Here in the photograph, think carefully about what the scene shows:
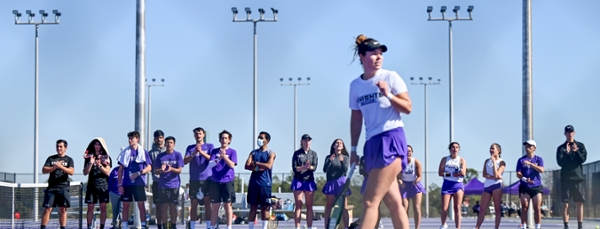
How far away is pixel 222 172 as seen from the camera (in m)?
18.0

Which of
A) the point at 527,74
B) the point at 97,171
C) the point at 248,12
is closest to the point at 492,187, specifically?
the point at 97,171

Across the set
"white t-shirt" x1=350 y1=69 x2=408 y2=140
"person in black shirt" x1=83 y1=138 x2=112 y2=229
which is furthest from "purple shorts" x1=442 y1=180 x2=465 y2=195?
"white t-shirt" x1=350 y1=69 x2=408 y2=140

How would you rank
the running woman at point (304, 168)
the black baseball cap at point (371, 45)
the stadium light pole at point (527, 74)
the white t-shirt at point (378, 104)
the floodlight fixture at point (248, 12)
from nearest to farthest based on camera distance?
the white t-shirt at point (378, 104) < the black baseball cap at point (371, 45) < the running woman at point (304, 168) < the stadium light pole at point (527, 74) < the floodlight fixture at point (248, 12)

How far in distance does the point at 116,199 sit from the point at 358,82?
10328 millimetres

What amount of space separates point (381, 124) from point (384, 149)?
272 mm

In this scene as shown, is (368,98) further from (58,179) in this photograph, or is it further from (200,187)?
(58,179)

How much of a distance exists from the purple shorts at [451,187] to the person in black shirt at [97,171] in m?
6.00

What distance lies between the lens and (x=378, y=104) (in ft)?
30.3

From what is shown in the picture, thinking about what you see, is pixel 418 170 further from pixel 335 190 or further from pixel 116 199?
pixel 116 199

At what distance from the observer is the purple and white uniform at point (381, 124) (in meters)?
9.11

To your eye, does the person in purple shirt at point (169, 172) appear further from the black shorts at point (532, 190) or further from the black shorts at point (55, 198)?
the black shorts at point (532, 190)

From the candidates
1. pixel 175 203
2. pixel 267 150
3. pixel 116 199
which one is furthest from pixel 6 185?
pixel 267 150

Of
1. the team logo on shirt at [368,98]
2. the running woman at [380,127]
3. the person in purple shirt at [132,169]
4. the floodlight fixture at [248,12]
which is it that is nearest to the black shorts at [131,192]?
the person in purple shirt at [132,169]

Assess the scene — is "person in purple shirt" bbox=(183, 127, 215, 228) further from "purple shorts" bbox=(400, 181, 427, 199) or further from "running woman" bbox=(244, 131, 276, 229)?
"purple shorts" bbox=(400, 181, 427, 199)
